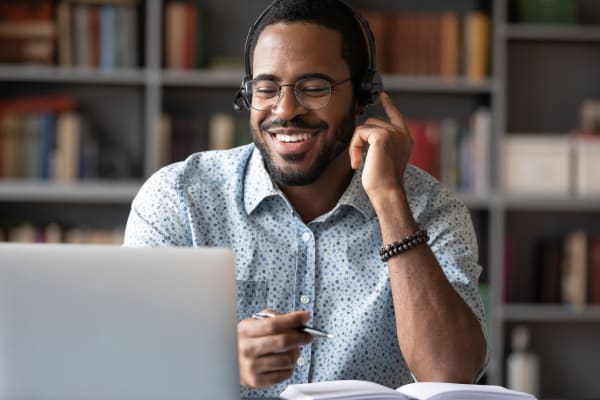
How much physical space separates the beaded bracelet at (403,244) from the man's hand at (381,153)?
0.37ft

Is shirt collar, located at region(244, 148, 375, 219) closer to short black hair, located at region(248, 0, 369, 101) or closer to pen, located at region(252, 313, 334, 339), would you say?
short black hair, located at region(248, 0, 369, 101)

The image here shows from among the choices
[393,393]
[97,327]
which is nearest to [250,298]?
[393,393]

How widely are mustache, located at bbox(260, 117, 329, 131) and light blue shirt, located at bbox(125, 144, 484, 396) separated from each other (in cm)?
8

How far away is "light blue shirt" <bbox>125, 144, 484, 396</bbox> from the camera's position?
5.72ft

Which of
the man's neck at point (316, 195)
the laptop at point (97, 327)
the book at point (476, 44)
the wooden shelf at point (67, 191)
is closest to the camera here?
the laptop at point (97, 327)

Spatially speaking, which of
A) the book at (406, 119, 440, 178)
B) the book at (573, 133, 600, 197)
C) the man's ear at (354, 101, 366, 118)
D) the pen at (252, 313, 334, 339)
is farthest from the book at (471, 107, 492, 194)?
the pen at (252, 313, 334, 339)

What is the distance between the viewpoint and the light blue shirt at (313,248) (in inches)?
68.6

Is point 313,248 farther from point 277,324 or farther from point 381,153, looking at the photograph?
point 277,324

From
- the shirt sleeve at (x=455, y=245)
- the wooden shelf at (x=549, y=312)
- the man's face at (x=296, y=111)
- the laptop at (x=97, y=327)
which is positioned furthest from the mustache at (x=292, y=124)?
the wooden shelf at (x=549, y=312)

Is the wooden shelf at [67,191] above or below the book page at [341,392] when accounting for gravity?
above

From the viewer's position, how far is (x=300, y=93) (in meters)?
1.86

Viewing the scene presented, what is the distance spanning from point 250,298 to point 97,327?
72cm

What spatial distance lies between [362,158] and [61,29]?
1.98 m

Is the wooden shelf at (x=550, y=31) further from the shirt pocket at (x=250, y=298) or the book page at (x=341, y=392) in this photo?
the book page at (x=341, y=392)
